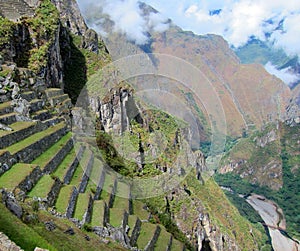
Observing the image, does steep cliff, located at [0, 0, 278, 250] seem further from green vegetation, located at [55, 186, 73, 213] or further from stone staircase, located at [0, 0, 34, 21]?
stone staircase, located at [0, 0, 34, 21]

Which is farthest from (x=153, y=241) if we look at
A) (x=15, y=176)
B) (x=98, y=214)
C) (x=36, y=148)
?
(x=15, y=176)

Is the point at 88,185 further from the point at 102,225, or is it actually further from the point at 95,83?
the point at 95,83

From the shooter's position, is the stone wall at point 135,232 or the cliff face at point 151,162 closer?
the stone wall at point 135,232

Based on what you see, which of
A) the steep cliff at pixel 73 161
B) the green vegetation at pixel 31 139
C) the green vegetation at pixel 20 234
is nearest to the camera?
the green vegetation at pixel 20 234

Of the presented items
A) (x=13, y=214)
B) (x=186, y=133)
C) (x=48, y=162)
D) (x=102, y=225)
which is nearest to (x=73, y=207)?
(x=102, y=225)

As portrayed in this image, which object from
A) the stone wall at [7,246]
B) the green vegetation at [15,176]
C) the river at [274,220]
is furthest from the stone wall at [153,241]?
the river at [274,220]

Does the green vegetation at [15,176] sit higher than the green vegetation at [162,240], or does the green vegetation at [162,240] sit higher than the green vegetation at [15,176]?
the green vegetation at [15,176]

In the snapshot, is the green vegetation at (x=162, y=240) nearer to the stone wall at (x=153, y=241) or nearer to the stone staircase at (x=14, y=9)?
the stone wall at (x=153, y=241)

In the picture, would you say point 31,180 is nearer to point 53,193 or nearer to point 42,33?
point 53,193
